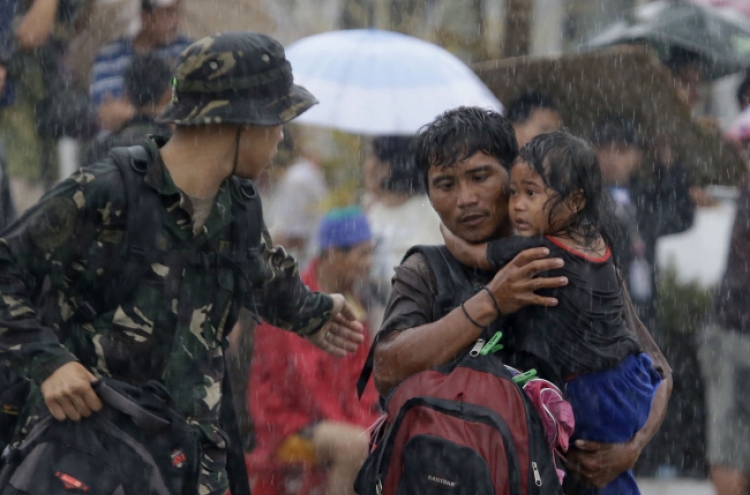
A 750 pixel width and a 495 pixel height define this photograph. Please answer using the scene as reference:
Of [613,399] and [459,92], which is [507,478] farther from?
[459,92]

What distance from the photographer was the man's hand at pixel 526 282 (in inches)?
126

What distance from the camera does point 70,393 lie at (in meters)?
3.23

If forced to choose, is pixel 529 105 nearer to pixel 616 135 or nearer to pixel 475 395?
pixel 616 135

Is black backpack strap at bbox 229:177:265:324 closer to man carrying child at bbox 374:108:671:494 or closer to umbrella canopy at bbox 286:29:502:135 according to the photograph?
man carrying child at bbox 374:108:671:494

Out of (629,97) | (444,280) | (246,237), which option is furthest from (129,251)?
(629,97)

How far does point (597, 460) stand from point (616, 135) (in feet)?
12.8

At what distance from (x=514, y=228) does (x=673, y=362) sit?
391cm

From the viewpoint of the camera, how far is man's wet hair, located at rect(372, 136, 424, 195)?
23.0 feet

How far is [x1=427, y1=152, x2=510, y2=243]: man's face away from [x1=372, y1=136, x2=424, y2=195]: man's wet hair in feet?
11.1

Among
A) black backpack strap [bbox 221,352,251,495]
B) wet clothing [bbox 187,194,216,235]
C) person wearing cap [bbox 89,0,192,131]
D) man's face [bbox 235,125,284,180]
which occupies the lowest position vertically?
black backpack strap [bbox 221,352,251,495]

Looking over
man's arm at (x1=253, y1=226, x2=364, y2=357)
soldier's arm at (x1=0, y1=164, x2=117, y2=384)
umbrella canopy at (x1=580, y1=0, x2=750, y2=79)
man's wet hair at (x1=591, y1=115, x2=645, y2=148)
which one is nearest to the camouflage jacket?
soldier's arm at (x1=0, y1=164, x2=117, y2=384)

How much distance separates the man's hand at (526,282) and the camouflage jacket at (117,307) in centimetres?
94

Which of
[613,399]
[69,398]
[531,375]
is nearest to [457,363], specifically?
[531,375]

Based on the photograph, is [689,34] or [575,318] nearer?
[575,318]
